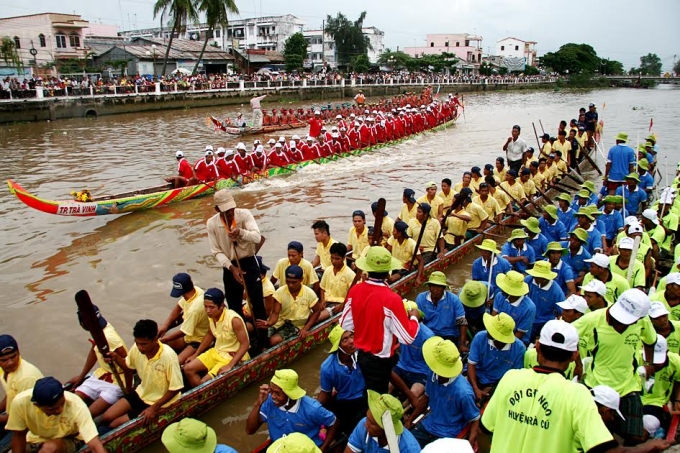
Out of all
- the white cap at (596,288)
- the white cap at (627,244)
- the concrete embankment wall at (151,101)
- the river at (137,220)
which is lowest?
the river at (137,220)

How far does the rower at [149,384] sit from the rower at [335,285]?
2.20 meters

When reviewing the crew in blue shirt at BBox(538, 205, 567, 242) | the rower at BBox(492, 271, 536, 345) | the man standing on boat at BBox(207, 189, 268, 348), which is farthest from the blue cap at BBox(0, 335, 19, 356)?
the crew in blue shirt at BBox(538, 205, 567, 242)

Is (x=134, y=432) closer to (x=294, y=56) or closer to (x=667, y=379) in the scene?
(x=667, y=379)

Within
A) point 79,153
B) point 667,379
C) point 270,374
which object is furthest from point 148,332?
point 79,153

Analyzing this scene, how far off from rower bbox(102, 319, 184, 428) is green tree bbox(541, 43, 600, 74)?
267 feet

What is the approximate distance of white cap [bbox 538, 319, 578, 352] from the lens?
248 centimetres

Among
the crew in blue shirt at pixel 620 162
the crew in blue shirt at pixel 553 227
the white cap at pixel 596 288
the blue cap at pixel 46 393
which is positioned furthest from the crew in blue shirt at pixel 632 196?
the blue cap at pixel 46 393

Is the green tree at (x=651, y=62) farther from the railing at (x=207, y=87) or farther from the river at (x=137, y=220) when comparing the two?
the river at (x=137, y=220)

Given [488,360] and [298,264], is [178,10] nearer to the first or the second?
[298,264]

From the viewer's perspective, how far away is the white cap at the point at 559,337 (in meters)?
2.48

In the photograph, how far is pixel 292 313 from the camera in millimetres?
6039

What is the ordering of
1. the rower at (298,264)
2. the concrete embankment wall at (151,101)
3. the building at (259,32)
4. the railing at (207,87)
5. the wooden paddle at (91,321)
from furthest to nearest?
the building at (259,32)
the railing at (207,87)
the concrete embankment wall at (151,101)
the rower at (298,264)
the wooden paddle at (91,321)

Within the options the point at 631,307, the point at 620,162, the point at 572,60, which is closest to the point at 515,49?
the point at 572,60

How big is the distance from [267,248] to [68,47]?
46341 millimetres
